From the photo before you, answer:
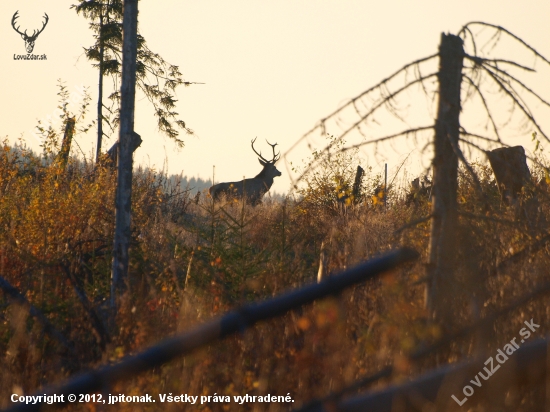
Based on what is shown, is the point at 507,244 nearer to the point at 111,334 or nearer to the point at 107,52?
the point at 111,334

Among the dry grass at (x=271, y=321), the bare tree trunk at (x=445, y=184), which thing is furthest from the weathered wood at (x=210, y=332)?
the bare tree trunk at (x=445, y=184)

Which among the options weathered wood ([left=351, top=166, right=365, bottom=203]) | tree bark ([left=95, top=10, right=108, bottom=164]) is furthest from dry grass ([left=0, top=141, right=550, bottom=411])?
tree bark ([left=95, top=10, right=108, bottom=164])

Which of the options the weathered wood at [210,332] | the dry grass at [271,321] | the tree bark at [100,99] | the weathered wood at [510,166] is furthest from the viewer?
the tree bark at [100,99]

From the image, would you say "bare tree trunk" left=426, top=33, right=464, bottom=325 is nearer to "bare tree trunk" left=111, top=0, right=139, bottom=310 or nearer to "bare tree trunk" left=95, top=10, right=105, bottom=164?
"bare tree trunk" left=111, top=0, right=139, bottom=310

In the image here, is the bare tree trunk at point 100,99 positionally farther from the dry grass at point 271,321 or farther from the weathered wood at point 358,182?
the dry grass at point 271,321

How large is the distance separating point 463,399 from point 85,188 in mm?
8375

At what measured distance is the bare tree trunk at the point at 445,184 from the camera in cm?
375

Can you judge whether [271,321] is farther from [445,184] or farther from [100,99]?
[100,99]

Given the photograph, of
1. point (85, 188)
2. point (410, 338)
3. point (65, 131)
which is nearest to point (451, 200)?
point (410, 338)

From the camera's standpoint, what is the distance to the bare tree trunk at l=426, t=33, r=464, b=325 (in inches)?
148

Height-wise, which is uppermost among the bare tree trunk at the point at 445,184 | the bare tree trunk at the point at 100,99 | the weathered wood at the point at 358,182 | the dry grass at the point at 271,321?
the bare tree trunk at the point at 100,99

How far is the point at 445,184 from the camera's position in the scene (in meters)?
3.81

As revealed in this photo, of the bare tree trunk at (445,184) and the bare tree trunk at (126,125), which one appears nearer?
the bare tree trunk at (445,184)


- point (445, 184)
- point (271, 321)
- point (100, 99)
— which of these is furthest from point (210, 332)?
point (100, 99)
